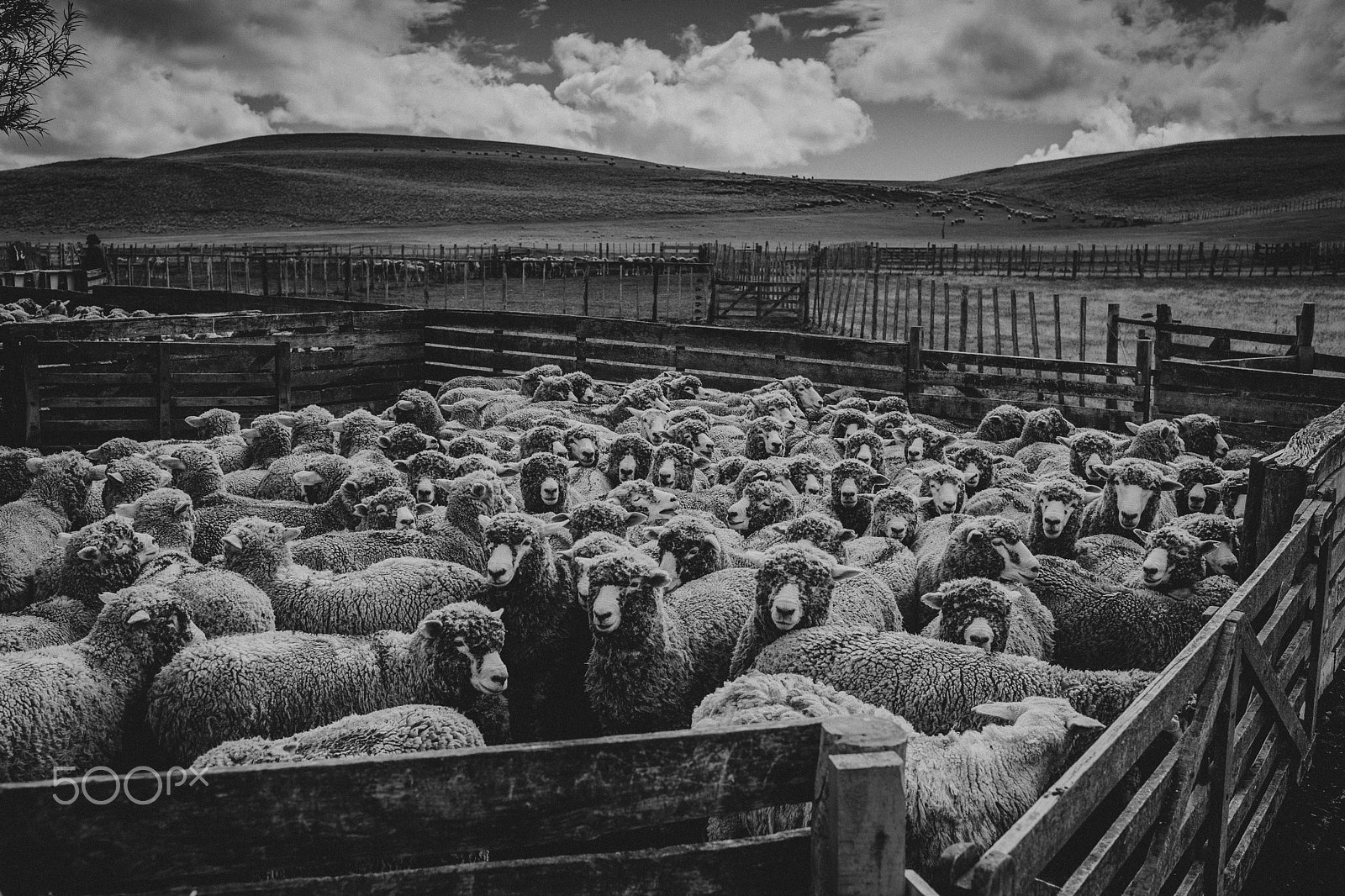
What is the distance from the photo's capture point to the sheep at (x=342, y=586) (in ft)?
17.1

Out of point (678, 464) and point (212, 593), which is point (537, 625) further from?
point (678, 464)

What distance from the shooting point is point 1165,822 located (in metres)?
2.98

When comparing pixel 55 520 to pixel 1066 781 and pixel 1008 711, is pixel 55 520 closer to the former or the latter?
pixel 1008 711

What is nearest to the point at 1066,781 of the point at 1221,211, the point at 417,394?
the point at 417,394

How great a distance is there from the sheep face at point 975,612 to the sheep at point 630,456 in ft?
12.7

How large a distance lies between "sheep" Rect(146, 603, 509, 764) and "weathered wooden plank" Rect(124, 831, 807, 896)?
7.23ft

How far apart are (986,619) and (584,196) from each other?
389 feet

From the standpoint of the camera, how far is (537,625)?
17.9 feet

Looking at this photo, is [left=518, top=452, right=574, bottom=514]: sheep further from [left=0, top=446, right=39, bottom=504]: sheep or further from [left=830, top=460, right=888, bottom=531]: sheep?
[left=0, top=446, right=39, bottom=504]: sheep

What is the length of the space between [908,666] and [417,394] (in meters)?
7.85

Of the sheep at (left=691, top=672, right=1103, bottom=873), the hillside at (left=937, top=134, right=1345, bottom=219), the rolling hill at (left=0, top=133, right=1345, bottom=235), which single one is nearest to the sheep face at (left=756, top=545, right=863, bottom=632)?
the sheep at (left=691, top=672, right=1103, bottom=873)

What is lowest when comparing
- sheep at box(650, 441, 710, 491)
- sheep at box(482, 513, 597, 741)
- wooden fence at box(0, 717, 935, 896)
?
sheep at box(482, 513, 597, 741)

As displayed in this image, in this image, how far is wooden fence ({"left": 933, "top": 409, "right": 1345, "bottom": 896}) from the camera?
7.36 feet

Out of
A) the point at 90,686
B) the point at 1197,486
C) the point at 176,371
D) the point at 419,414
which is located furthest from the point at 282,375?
the point at 1197,486
